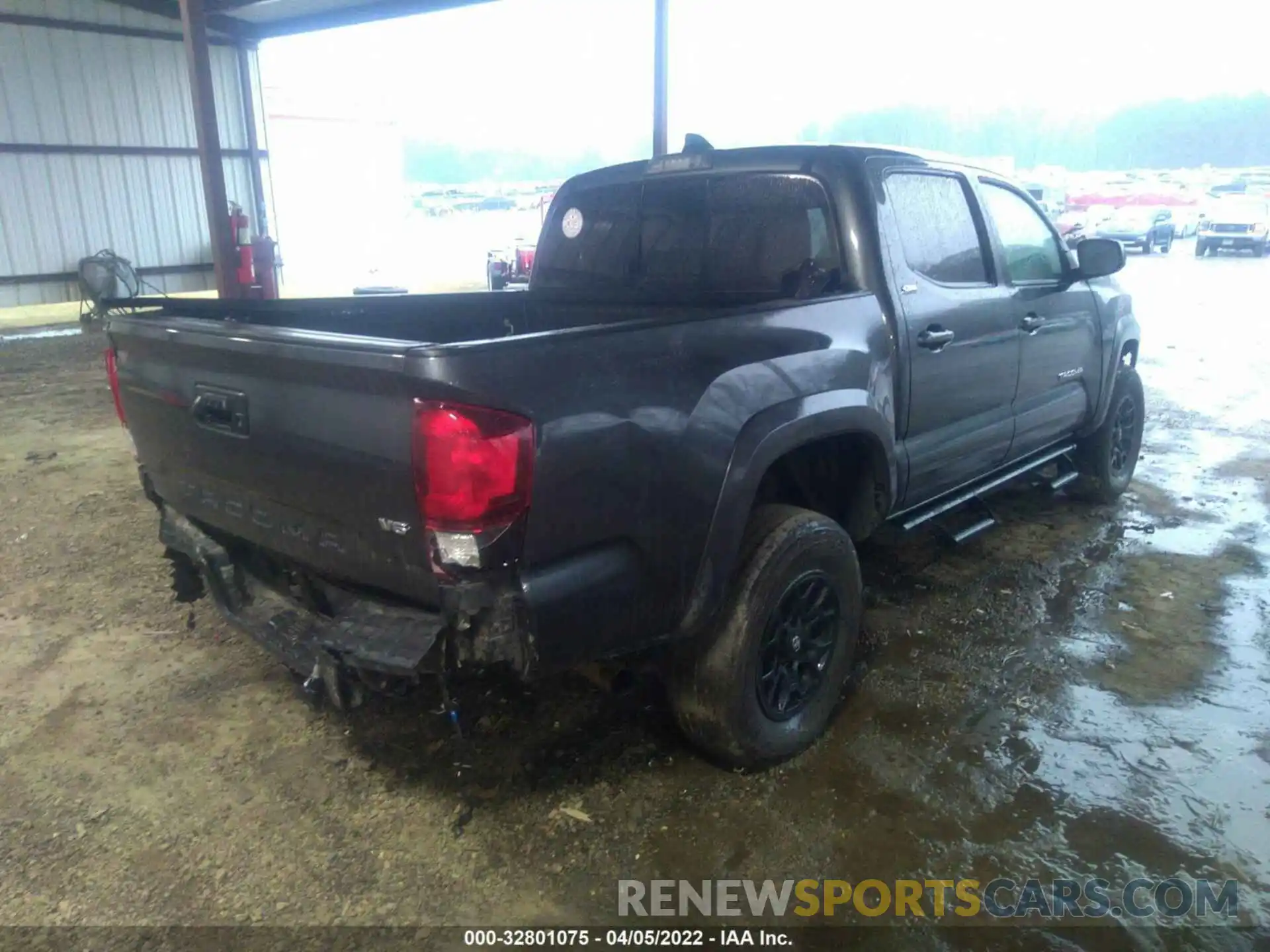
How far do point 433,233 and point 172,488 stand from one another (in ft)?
104

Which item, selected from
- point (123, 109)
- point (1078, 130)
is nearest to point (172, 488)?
point (123, 109)

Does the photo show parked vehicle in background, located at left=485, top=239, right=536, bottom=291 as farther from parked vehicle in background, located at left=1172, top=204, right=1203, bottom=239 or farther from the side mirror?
parked vehicle in background, located at left=1172, top=204, right=1203, bottom=239

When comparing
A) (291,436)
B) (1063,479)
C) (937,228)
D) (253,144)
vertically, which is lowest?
(1063,479)

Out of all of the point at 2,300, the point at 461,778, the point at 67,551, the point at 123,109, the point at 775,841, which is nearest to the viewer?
the point at 775,841

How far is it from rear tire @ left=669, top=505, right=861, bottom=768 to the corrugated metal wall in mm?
13693

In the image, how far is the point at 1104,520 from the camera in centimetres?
516

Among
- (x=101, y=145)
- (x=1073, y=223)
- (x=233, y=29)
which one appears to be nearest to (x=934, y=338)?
(x=101, y=145)

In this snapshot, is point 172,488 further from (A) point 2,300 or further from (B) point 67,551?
(A) point 2,300

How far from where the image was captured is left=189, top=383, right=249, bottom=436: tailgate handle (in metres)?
2.44

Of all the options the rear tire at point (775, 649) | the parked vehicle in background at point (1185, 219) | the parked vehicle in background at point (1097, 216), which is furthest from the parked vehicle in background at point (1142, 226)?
the rear tire at point (775, 649)

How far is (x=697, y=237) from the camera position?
11.6 feet

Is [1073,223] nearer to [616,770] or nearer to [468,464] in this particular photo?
[616,770]

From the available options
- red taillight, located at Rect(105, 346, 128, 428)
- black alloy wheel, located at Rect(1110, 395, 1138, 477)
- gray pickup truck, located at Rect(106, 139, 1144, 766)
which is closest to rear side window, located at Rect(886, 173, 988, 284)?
gray pickup truck, located at Rect(106, 139, 1144, 766)

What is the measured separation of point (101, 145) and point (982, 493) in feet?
47.6
